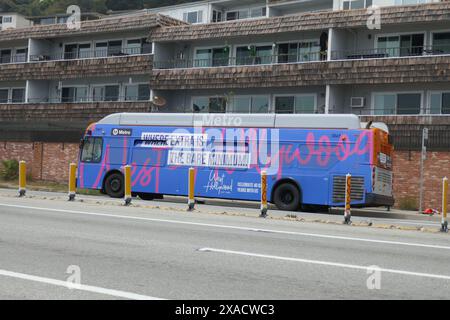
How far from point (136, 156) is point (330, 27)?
52.5 feet

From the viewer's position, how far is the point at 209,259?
29.5ft

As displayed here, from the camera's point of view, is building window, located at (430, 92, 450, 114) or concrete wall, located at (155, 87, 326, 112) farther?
concrete wall, located at (155, 87, 326, 112)

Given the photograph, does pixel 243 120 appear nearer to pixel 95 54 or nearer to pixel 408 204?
pixel 408 204

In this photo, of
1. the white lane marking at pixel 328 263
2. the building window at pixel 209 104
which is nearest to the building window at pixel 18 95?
the building window at pixel 209 104

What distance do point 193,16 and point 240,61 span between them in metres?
18.0

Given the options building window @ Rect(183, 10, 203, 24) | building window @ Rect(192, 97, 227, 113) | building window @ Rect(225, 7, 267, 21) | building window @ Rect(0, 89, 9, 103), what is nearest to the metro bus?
building window @ Rect(192, 97, 227, 113)

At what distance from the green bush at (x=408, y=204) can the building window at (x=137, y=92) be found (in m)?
21.0

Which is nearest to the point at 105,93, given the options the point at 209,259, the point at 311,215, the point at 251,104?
the point at 251,104

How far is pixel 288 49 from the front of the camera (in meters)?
39.0

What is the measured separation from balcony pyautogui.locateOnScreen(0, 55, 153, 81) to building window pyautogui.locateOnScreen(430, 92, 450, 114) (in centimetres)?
1805

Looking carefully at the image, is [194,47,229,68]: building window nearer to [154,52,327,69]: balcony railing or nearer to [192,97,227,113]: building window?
[154,52,327,69]: balcony railing

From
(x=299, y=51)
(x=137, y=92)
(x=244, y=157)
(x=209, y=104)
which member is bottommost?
(x=244, y=157)

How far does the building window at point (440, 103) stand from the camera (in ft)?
109

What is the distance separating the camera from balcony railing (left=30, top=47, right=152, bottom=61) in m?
44.2
